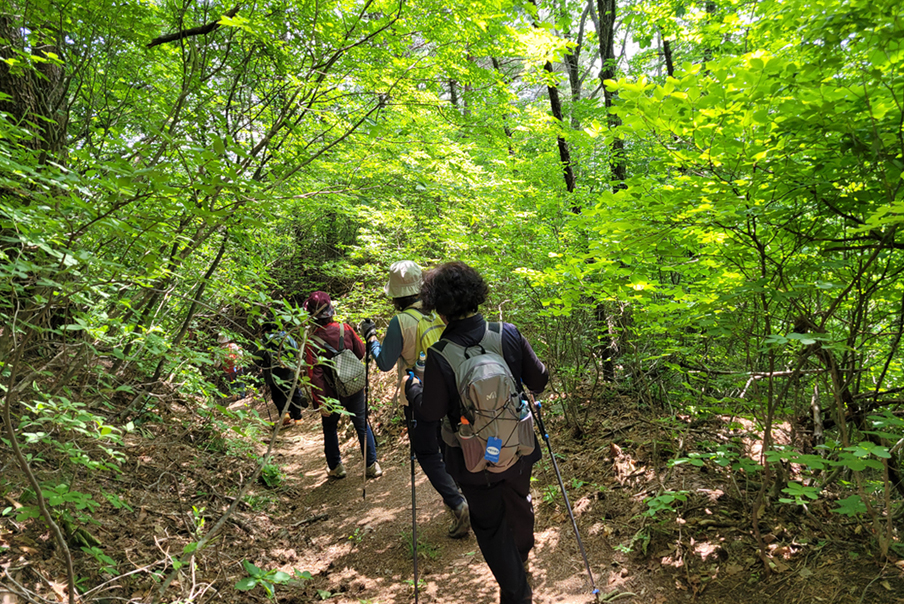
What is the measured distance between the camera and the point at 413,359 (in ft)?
11.6

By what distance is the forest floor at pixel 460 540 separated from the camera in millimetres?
2451

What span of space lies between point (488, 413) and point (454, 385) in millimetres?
253

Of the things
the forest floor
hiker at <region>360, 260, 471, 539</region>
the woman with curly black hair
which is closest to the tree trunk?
the forest floor

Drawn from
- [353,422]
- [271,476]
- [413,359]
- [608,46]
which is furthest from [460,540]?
[608,46]

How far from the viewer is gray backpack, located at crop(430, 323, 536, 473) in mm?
2271

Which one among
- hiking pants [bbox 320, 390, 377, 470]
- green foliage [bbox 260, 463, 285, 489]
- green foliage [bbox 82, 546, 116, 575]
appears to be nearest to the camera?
green foliage [bbox 82, 546, 116, 575]

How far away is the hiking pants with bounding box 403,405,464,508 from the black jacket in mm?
934

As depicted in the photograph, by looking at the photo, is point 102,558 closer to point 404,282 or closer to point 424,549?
point 424,549

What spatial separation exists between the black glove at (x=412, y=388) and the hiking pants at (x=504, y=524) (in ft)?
3.50

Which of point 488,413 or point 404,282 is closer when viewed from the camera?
point 488,413

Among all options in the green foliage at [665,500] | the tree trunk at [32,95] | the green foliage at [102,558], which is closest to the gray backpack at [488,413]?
the green foliage at [665,500]

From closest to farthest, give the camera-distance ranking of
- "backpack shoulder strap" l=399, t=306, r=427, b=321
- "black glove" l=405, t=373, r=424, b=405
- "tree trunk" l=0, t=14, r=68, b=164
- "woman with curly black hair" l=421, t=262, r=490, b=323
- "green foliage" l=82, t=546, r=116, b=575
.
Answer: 1. "green foliage" l=82, t=546, r=116, b=575
2. "woman with curly black hair" l=421, t=262, r=490, b=323
3. "tree trunk" l=0, t=14, r=68, b=164
4. "black glove" l=405, t=373, r=424, b=405
5. "backpack shoulder strap" l=399, t=306, r=427, b=321

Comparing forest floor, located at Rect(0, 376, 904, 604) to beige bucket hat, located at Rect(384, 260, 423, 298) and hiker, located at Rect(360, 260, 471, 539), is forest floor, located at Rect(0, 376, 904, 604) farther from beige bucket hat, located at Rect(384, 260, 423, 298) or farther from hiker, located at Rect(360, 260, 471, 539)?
beige bucket hat, located at Rect(384, 260, 423, 298)

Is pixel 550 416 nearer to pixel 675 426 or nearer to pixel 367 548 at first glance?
pixel 675 426
